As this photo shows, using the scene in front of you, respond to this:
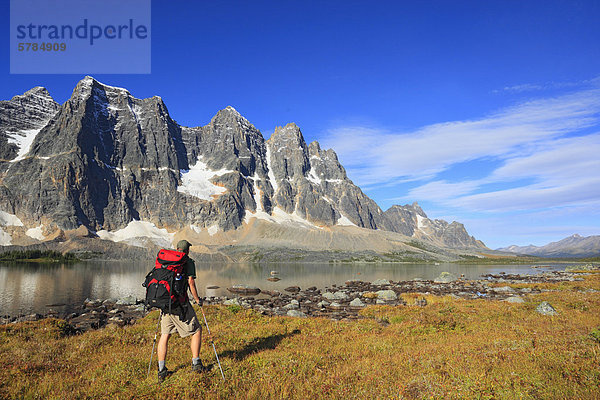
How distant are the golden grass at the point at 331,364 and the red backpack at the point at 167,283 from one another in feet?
6.80

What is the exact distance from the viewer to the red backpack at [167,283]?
9.18 meters

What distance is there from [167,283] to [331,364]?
19.2 ft

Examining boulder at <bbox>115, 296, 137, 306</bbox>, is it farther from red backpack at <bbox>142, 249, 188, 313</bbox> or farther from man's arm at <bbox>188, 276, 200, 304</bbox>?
man's arm at <bbox>188, 276, 200, 304</bbox>

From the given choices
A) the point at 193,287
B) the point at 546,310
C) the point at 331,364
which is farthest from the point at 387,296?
Result: the point at 193,287

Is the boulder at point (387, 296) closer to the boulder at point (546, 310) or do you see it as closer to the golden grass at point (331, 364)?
the boulder at point (546, 310)

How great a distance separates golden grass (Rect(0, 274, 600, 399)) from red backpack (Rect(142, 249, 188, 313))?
2.07 meters

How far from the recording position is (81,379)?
952 cm

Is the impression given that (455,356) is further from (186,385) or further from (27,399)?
(27,399)

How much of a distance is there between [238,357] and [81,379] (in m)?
4.66

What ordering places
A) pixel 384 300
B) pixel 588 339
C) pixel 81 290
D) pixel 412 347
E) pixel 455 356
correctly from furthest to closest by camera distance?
pixel 81 290 → pixel 384 300 → pixel 412 347 → pixel 588 339 → pixel 455 356

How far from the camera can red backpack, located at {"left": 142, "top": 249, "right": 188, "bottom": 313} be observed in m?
9.18

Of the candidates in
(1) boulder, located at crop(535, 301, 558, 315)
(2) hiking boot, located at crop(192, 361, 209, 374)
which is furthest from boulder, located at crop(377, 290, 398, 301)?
(2) hiking boot, located at crop(192, 361, 209, 374)

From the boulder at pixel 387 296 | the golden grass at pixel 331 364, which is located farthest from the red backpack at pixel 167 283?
the boulder at pixel 387 296

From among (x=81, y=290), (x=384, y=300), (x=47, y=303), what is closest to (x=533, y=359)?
(x=384, y=300)
